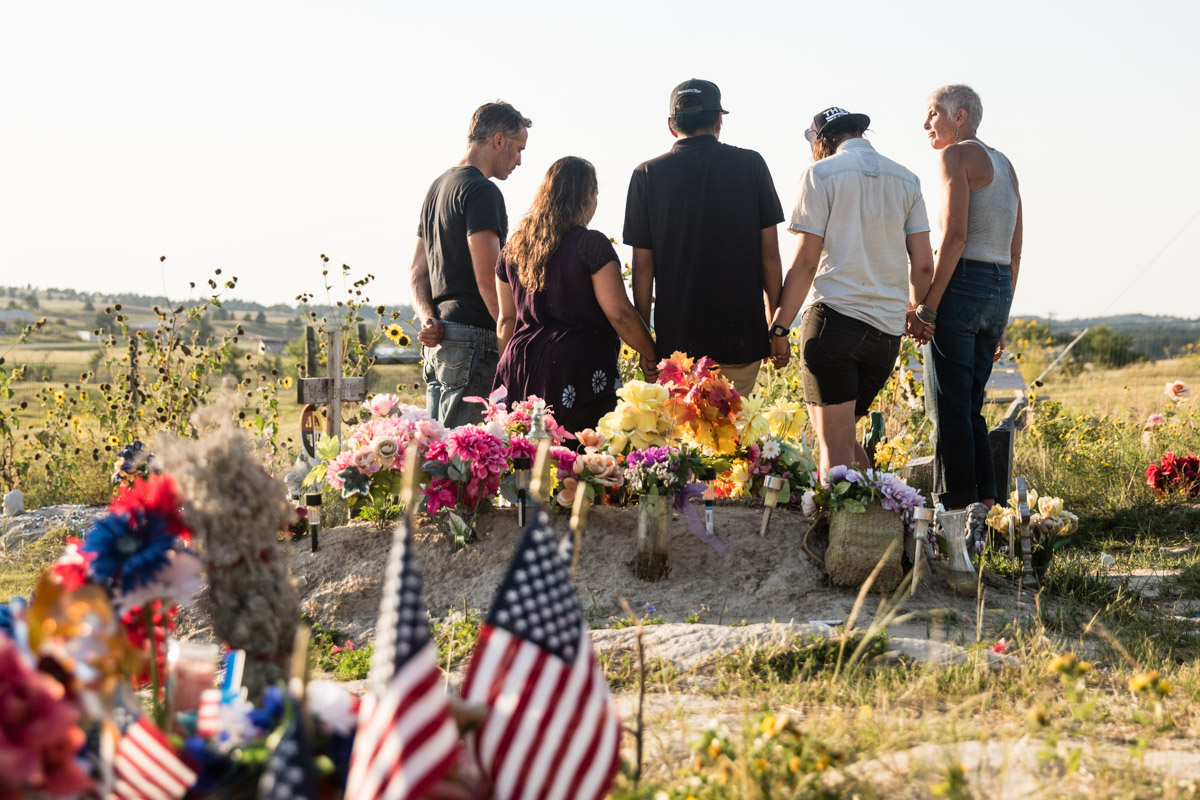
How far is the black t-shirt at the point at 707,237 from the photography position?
4754mm

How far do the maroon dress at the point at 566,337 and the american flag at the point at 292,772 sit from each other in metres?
3.41

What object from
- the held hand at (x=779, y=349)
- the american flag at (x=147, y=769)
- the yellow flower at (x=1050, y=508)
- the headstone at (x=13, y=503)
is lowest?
the headstone at (x=13, y=503)

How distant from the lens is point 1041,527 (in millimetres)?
4918

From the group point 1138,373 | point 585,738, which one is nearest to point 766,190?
point 585,738

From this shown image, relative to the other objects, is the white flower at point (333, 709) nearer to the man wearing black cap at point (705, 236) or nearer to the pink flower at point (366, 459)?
the pink flower at point (366, 459)

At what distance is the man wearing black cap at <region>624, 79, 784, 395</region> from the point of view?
15.6 feet

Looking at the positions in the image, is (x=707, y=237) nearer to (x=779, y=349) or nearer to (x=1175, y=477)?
(x=779, y=349)

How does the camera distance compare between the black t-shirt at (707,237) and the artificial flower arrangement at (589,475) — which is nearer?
the artificial flower arrangement at (589,475)

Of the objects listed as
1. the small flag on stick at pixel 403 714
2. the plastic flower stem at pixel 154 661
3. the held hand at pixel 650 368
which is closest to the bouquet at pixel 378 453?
the held hand at pixel 650 368

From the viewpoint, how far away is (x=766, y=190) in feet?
15.7

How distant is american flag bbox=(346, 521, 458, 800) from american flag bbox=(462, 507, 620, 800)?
0.19 meters

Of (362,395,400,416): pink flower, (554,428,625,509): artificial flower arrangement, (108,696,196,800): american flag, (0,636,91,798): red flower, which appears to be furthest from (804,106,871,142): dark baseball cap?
(0,636,91,798): red flower

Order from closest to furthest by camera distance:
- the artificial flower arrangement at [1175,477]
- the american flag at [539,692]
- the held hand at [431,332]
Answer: the american flag at [539,692]
the held hand at [431,332]
the artificial flower arrangement at [1175,477]

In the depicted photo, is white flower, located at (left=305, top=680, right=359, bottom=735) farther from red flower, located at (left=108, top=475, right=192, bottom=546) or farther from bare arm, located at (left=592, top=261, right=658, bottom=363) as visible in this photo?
bare arm, located at (left=592, top=261, right=658, bottom=363)
